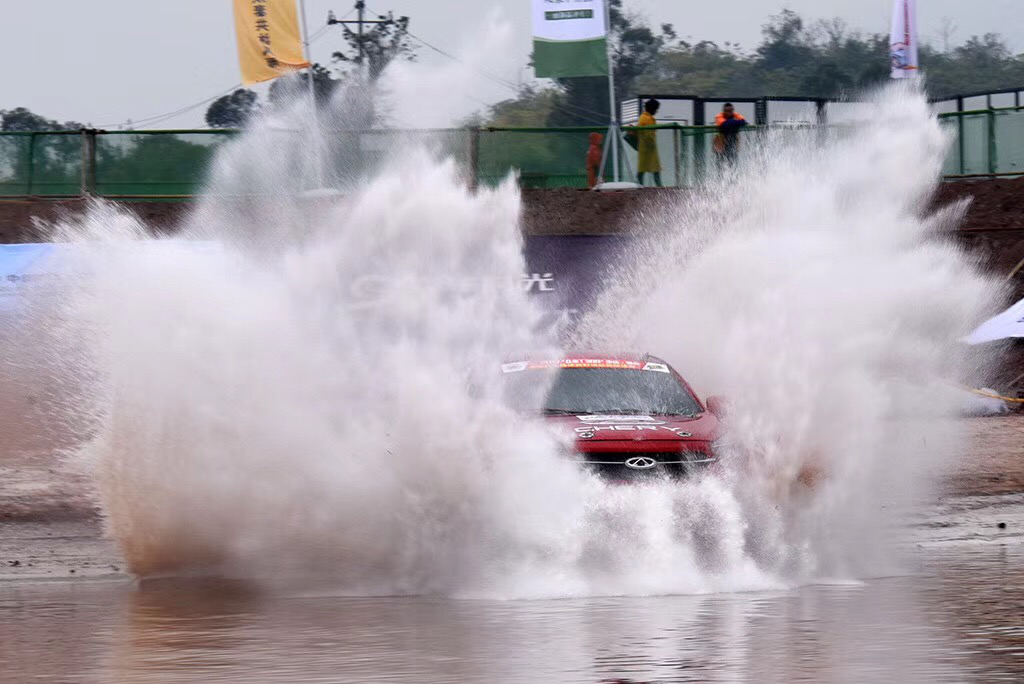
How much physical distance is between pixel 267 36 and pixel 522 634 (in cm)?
2016

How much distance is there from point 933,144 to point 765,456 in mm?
6017

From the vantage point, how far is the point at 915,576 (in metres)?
10.8

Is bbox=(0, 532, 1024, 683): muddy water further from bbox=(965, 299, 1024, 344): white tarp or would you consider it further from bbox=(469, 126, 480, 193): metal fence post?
bbox=(469, 126, 480, 193): metal fence post

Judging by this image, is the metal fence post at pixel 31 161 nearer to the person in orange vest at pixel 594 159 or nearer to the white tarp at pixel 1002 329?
the person in orange vest at pixel 594 159

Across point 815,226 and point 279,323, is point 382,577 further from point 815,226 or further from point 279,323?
point 815,226

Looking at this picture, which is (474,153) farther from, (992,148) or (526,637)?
(526,637)

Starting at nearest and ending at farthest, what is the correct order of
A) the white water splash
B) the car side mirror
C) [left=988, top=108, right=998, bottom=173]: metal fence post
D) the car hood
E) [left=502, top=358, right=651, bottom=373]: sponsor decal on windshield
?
1. the white water splash
2. the car hood
3. the car side mirror
4. [left=502, top=358, right=651, bottom=373]: sponsor decal on windshield
5. [left=988, top=108, right=998, bottom=173]: metal fence post

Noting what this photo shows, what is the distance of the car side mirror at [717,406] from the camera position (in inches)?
→ 462

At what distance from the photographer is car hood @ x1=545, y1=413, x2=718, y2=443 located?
34.7ft

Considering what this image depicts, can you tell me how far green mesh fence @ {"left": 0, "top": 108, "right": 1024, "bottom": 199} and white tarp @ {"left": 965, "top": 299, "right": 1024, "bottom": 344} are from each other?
5122mm

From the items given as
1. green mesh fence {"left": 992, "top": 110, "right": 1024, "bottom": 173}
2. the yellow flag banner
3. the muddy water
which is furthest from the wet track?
the yellow flag banner

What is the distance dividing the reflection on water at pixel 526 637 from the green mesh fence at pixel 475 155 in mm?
15811

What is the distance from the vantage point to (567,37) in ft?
85.0

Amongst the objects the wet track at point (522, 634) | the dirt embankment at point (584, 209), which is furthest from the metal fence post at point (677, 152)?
the wet track at point (522, 634)
